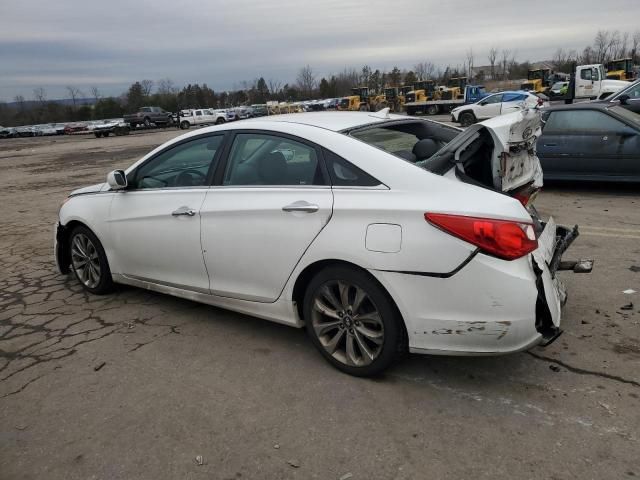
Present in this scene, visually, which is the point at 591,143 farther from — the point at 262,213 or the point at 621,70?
the point at 621,70

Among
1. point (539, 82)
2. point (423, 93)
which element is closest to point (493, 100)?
point (539, 82)

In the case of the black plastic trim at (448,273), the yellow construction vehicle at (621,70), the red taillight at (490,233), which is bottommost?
the black plastic trim at (448,273)

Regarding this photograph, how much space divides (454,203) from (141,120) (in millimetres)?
53537

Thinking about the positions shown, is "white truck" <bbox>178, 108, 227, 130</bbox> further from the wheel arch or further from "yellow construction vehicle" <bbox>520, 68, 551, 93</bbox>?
the wheel arch

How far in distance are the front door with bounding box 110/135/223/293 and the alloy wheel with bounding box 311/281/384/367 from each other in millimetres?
1031

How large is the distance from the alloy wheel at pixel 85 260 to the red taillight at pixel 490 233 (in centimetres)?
335

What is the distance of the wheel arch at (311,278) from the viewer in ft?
9.76

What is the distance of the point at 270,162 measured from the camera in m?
3.63

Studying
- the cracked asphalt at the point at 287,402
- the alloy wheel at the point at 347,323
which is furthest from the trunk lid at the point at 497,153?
the cracked asphalt at the point at 287,402

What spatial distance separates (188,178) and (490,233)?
237cm

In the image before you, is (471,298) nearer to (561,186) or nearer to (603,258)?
(603,258)

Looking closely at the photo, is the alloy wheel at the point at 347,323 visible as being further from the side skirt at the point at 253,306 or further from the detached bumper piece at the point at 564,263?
the detached bumper piece at the point at 564,263

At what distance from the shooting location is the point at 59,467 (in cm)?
263

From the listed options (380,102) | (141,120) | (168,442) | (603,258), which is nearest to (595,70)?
(380,102)
